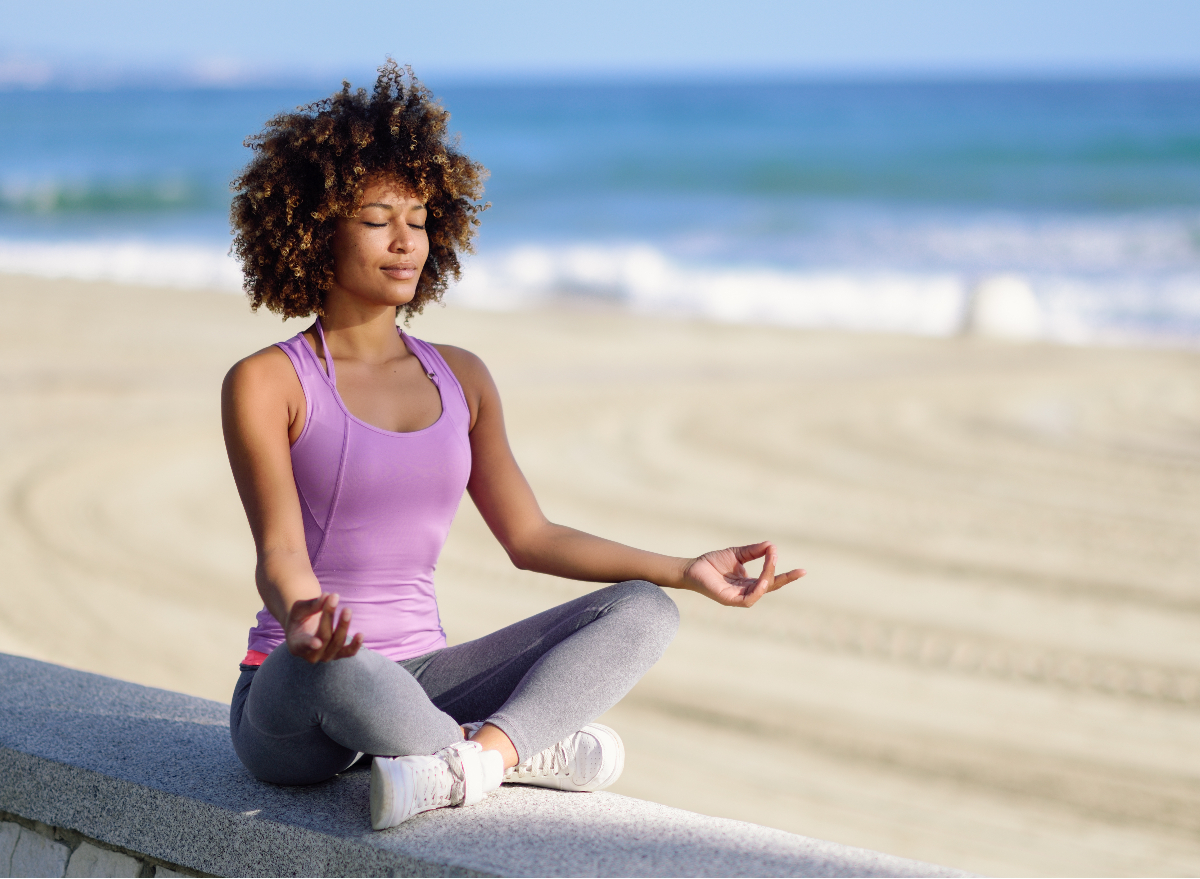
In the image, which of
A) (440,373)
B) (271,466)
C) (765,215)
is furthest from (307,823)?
(765,215)

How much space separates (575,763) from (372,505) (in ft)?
2.00

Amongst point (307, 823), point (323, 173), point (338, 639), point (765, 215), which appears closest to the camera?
point (338, 639)

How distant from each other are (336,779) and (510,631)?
1.40 feet

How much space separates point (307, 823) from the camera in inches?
83.0

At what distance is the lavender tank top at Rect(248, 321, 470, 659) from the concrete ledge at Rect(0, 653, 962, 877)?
298 mm

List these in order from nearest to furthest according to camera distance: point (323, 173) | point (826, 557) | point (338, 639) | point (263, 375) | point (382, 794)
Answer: point (338, 639) < point (382, 794) < point (263, 375) < point (323, 173) < point (826, 557)

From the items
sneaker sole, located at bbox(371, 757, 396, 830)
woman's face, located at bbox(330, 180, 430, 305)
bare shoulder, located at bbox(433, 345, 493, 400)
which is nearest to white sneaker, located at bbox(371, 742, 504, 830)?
sneaker sole, located at bbox(371, 757, 396, 830)

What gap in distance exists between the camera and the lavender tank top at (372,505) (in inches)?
89.7

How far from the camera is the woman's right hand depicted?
1.90 meters

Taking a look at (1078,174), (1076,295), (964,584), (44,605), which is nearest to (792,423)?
(964,584)

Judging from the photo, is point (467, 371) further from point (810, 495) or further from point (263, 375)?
point (810, 495)

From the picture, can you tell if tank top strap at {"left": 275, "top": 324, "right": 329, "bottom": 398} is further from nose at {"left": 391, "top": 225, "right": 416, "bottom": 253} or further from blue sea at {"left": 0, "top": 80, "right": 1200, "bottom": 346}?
blue sea at {"left": 0, "top": 80, "right": 1200, "bottom": 346}

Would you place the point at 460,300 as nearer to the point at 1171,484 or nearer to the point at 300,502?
the point at 1171,484

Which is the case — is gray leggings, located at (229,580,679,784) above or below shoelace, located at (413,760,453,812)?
above
